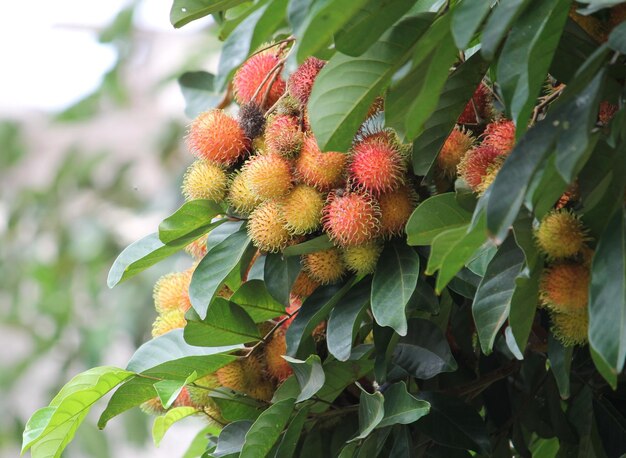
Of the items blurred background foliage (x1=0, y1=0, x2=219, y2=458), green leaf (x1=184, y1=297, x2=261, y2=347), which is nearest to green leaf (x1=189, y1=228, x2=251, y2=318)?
green leaf (x1=184, y1=297, x2=261, y2=347)

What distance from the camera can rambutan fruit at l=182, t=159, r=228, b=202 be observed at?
769 mm

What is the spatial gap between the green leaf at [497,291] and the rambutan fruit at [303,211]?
152 mm

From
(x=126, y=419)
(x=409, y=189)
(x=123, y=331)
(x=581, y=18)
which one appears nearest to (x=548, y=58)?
(x=581, y=18)

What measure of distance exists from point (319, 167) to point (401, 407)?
0.20 meters

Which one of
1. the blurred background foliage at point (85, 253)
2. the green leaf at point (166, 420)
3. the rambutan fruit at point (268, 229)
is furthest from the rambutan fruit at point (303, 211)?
the blurred background foliage at point (85, 253)

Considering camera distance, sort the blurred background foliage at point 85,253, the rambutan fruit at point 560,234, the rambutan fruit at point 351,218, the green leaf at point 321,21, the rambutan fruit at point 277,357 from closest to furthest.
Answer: the green leaf at point 321,21 < the rambutan fruit at point 560,234 < the rambutan fruit at point 351,218 < the rambutan fruit at point 277,357 < the blurred background foliage at point 85,253

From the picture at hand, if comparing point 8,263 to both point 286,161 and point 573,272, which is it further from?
point 573,272

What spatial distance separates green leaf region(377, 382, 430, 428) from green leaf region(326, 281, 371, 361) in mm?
50

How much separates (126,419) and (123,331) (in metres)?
0.36

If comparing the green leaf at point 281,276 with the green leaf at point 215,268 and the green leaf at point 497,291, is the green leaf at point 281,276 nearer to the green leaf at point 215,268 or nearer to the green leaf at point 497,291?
the green leaf at point 215,268

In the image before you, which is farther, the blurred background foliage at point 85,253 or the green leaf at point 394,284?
the blurred background foliage at point 85,253

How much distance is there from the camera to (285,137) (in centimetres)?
73

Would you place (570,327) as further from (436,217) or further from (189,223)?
(189,223)

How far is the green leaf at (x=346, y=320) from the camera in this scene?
2.29 ft
